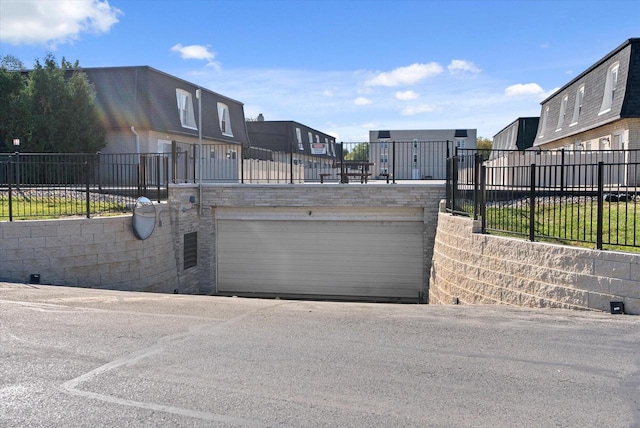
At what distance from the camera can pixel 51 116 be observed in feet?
72.5

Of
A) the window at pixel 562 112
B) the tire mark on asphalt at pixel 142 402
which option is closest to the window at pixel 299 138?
the window at pixel 562 112

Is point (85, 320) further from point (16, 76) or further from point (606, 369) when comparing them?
point (16, 76)

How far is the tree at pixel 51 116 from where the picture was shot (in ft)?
72.9

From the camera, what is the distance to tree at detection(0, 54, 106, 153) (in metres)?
22.2

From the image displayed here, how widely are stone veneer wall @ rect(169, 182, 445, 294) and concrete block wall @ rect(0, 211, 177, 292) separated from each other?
172 cm

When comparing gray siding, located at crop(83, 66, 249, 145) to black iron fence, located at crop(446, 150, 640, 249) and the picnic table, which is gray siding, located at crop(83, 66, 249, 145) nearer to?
the picnic table

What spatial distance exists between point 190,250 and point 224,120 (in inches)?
658

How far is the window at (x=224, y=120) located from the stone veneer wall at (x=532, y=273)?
848 inches

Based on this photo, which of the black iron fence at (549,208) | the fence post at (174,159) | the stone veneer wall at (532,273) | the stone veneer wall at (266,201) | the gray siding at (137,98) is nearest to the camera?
the stone veneer wall at (532,273)

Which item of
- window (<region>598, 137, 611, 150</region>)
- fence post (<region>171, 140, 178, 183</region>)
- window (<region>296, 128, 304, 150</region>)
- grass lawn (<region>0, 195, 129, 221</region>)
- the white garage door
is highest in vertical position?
window (<region>296, 128, 304, 150</region>)

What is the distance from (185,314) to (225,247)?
9.65 meters

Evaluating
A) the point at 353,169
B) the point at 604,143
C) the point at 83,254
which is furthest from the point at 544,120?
the point at 83,254

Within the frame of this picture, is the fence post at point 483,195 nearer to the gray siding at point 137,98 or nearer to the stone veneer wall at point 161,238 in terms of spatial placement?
the stone veneer wall at point 161,238

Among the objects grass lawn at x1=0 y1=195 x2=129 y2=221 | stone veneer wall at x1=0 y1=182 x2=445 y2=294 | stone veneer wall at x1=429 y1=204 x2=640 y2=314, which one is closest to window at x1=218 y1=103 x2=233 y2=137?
stone veneer wall at x1=0 y1=182 x2=445 y2=294
